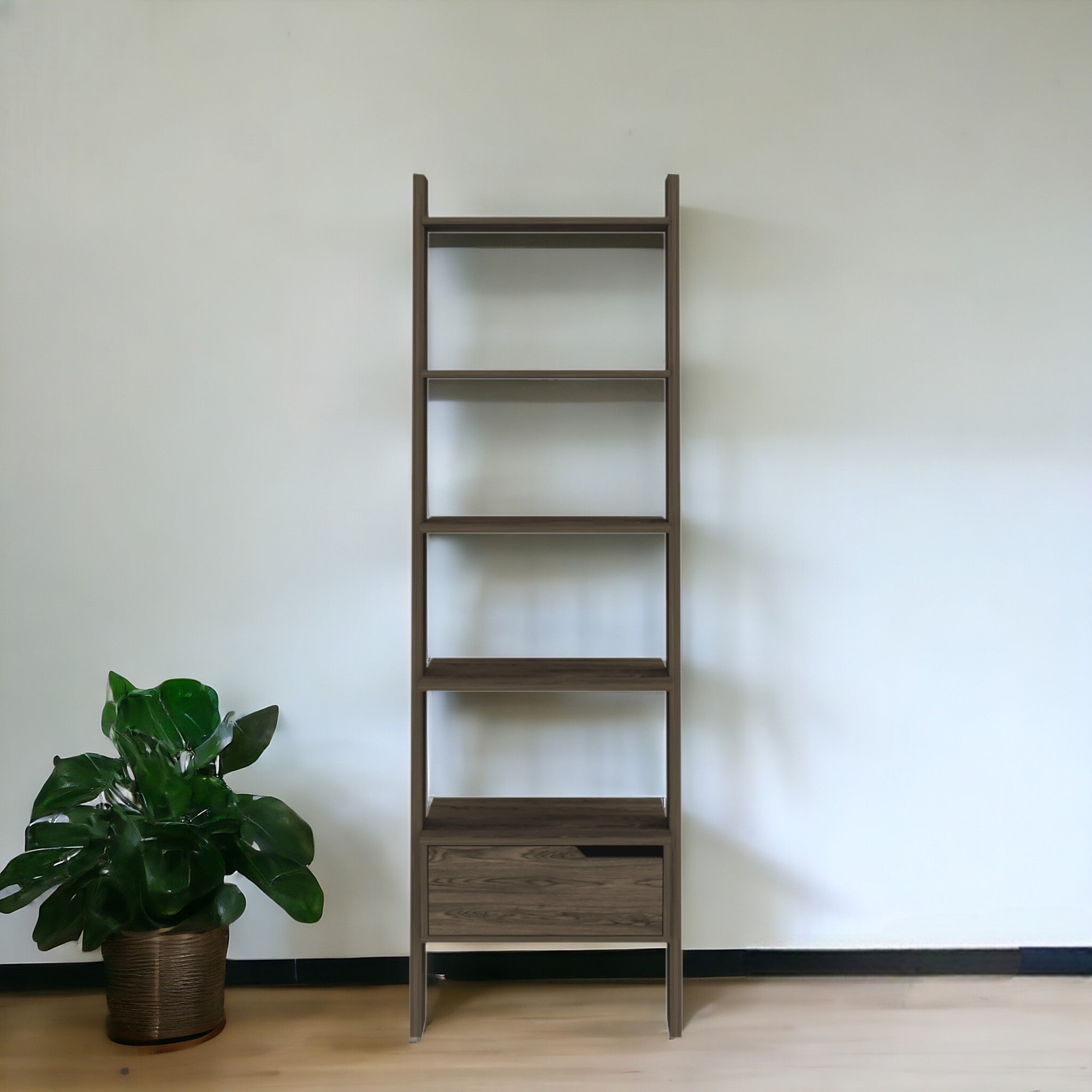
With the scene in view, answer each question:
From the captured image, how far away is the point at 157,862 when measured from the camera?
2061 mm

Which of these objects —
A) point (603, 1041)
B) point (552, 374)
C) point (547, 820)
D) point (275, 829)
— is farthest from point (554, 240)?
point (603, 1041)

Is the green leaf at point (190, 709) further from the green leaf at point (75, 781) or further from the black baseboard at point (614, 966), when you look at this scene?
the black baseboard at point (614, 966)

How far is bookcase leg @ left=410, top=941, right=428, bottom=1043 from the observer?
2.21m

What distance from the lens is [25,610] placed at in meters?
2.51

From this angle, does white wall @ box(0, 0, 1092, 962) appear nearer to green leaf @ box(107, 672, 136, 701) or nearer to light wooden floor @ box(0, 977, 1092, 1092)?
light wooden floor @ box(0, 977, 1092, 1092)

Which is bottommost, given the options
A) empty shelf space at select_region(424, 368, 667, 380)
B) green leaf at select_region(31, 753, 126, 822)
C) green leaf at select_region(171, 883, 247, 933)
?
green leaf at select_region(171, 883, 247, 933)

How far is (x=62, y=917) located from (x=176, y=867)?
30cm

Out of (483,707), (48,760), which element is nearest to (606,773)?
(483,707)

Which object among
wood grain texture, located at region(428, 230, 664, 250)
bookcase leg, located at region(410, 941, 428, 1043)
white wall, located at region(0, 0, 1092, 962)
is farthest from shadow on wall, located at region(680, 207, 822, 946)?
bookcase leg, located at region(410, 941, 428, 1043)

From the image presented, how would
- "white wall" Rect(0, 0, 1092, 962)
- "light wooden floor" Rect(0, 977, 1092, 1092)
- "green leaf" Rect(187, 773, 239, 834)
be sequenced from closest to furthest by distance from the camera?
"light wooden floor" Rect(0, 977, 1092, 1092) → "green leaf" Rect(187, 773, 239, 834) → "white wall" Rect(0, 0, 1092, 962)

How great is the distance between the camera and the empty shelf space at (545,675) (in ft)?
7.18

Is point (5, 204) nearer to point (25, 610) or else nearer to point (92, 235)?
point (92, 235)

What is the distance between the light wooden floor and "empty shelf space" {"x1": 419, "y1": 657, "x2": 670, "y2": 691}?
85 centimetres

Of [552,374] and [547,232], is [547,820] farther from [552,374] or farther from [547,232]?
[547,232]
